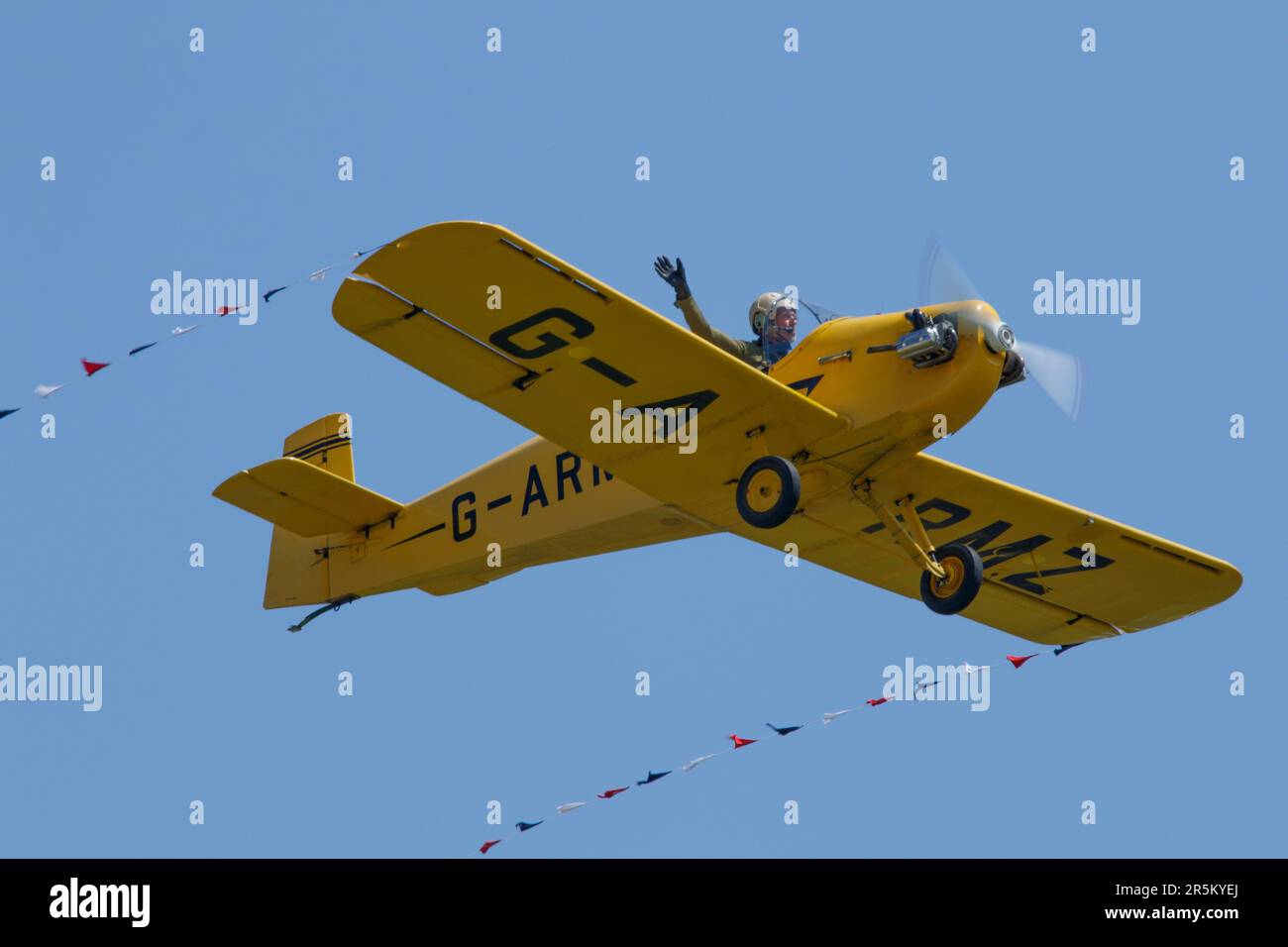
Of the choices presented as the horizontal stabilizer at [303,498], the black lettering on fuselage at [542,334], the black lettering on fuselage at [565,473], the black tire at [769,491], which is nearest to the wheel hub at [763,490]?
the black tire at [769,491]

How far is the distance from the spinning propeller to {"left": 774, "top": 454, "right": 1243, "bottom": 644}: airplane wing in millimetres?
1184

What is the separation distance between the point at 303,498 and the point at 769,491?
5052 mm

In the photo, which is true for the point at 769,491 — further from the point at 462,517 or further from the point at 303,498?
the point at 303,498

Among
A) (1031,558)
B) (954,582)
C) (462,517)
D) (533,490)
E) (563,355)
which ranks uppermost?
(563,355)

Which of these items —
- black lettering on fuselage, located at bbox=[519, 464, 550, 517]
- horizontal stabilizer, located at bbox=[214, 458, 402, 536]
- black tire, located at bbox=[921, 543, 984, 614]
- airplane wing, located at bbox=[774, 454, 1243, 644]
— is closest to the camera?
black tire, located at bbox=[921, 543, 984, 614]

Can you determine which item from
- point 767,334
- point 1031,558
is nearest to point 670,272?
point 767,334

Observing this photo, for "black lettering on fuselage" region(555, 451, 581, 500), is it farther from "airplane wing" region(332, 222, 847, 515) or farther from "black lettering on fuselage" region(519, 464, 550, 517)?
"airplane wing" region(332, 222, 847, 515)

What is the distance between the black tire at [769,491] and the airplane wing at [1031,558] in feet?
4.28

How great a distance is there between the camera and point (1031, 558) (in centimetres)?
1755

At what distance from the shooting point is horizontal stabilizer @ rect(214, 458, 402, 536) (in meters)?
17.7

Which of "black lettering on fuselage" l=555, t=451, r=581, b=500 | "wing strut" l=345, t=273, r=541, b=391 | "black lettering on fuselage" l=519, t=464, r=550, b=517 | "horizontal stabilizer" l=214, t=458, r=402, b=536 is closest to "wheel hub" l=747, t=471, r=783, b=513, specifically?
"wing strut" l=345, t=273, r=541, b=391

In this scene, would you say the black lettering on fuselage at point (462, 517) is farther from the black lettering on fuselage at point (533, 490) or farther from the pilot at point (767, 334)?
the pilot at point (767, 334)
